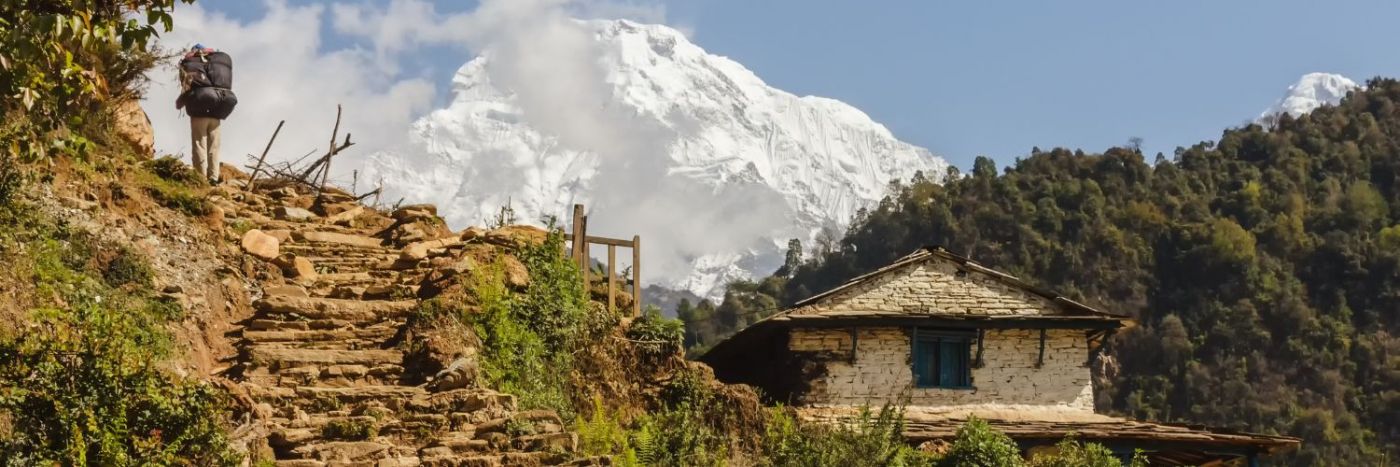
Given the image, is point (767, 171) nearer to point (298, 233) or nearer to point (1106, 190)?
point (1106, 190)

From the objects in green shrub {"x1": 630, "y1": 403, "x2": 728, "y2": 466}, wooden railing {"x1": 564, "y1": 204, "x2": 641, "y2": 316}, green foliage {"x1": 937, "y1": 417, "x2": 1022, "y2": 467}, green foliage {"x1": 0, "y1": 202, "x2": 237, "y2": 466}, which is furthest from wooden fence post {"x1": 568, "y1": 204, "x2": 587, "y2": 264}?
green foliage {"x1": 0, "y1": 202, "x2": 237, "y2": 466}

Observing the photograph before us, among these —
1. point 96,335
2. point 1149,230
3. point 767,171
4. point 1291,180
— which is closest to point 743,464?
point 96,335

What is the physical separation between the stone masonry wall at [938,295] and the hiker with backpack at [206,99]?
10120 millimetres

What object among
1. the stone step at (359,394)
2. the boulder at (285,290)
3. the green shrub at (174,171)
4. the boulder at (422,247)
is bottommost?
the stone step at (359,394)

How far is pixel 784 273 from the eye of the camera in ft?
251

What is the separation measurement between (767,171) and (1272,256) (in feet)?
227

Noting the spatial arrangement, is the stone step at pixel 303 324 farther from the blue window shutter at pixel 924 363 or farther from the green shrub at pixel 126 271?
the blue window shutter at pixel 924 363

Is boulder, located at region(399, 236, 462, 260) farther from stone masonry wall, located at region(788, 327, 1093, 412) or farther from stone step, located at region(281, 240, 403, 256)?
stone masonry wall, located at region(788, 327, 1093, 412)

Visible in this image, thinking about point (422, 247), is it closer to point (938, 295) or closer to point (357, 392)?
point (357, 392)

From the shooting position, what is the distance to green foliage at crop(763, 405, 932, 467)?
2009cm

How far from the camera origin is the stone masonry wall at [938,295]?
89.7ft

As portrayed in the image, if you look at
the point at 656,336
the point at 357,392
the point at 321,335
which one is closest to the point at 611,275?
the point at 656,336

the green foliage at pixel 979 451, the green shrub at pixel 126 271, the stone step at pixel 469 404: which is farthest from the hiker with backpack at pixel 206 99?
the green foliage at pixel 979 451

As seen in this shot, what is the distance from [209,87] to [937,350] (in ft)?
40.8
